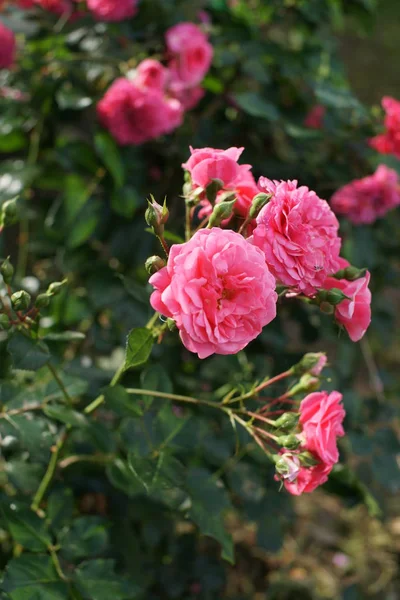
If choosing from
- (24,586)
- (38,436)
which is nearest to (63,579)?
(24,586)

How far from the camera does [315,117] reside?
5.99 ft

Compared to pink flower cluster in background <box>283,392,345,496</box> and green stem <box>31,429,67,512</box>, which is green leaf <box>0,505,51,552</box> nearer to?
green stem <box>31,429,67,512</box>

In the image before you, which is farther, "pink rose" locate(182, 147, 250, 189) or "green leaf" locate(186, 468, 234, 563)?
"green leaf" locate(186, 468, 234, 563)

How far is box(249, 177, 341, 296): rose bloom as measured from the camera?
72cm

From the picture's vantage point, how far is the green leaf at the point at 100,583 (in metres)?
0.94

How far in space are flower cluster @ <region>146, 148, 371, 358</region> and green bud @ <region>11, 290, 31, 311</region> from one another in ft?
0.61

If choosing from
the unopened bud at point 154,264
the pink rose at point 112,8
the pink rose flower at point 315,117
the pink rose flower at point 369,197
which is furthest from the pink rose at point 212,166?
the pink rose flower at point 315,117

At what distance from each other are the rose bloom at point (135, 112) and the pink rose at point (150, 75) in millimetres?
12

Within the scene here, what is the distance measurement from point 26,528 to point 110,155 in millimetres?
850

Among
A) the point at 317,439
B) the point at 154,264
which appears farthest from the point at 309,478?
the point at 154,264

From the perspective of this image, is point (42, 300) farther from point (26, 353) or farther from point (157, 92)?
point (157, 92)

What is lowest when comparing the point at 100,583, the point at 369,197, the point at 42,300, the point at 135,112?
the point at 369,197

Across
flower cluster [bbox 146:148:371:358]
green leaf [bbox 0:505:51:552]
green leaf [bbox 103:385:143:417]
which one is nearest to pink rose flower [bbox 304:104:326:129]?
flower cluster [bbox 146:148:371:358]

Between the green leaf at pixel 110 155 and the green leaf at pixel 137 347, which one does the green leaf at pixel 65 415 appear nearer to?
the green leaf at pixel 137 347
